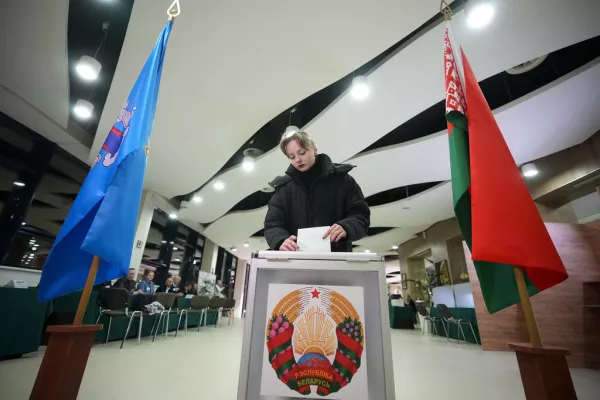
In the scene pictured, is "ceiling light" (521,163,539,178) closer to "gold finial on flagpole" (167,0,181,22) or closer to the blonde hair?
the blonde hair

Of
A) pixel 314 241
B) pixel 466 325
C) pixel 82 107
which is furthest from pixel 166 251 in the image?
pixel 314 241

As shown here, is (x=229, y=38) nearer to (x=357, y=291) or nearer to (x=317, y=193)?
(x=317, y=193)

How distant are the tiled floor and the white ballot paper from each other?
5.10ft

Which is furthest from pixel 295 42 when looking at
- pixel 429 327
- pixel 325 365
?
pixel 429 327

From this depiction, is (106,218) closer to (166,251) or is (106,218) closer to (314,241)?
(314,241)

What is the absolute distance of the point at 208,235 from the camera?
10961mm

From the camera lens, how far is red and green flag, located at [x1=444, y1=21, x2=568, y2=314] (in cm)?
86

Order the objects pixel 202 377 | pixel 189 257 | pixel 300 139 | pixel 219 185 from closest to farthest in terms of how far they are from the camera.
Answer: pixel 300 139 < pixel 202 377 < pixel 219 185 < pixel 189 257

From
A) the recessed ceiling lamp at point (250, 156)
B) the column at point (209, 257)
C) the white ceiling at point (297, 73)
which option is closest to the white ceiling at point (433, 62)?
the white ceiling at point (297, 73)

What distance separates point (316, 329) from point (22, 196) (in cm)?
651

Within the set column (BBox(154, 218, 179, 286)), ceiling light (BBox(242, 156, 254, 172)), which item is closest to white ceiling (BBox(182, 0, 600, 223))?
ceiling light (BBox(242, 156, 254, 172))

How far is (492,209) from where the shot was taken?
0.91 metres

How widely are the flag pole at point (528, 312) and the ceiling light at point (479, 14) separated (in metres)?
2.71

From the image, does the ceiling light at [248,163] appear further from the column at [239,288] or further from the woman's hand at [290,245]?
the column at [239,288]
